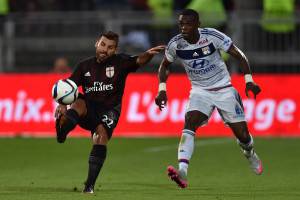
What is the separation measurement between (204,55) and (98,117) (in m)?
1.55

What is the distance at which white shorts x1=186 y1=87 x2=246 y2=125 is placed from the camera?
1246 centimetres

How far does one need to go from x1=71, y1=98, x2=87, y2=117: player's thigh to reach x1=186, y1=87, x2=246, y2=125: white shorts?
1.37m

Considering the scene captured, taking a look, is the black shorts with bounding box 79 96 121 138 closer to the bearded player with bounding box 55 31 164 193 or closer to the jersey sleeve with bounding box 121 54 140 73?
the bearded player with bounding box 55 31 164 193

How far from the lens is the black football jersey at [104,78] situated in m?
12.2

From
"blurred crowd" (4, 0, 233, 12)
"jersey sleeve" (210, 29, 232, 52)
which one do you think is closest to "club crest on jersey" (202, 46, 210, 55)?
"jersey sleeve" (210, 29, 232, 52)

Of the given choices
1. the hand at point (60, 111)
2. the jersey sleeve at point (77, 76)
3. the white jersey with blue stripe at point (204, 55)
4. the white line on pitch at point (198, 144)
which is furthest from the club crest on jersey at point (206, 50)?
the white line on pitch at point (198, 144)

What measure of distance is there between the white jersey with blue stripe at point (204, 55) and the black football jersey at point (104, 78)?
1.86ft

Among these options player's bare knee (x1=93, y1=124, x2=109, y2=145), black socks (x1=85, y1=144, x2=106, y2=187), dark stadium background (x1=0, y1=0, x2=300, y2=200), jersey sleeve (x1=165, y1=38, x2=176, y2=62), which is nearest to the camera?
black socks (x1=85, y1=144, x2=106, y2=187)

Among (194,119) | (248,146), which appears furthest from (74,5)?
(194,119)

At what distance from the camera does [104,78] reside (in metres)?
12.2

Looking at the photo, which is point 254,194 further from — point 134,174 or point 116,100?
point 134,174

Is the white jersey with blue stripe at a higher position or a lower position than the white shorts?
higher

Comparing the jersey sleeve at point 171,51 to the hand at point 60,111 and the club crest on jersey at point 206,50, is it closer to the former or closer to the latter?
the club crest on jersey at point 206,50

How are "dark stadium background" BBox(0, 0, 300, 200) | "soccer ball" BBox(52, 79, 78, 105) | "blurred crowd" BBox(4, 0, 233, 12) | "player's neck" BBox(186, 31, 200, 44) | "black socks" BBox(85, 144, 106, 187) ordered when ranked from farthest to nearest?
"blurred crowd" BBox(4, 0, 233, 12)
"dark stadium background" BBox(0, 0, 300, 200)
"player's neck" BBox(186, 31, 200, 44)
"soccer ball" BBox(52, 79, 78, 105)
"black socks" BBox(85, 144, 106, 187)
